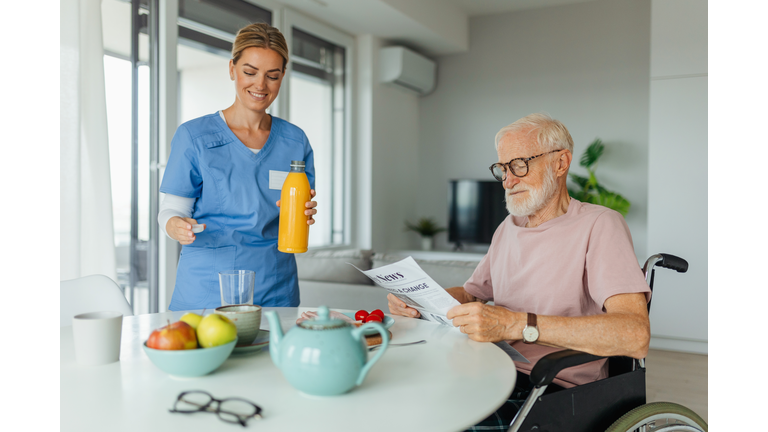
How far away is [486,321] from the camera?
3.95ft

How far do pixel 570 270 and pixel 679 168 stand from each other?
123 inches

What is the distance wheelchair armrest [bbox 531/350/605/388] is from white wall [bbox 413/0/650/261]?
4.50 metres

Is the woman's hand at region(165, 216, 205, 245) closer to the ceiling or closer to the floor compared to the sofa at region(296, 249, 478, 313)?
closer to the ceiling

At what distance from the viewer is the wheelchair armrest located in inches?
40.2

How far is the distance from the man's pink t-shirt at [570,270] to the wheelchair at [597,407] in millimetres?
114

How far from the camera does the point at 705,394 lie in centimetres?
302

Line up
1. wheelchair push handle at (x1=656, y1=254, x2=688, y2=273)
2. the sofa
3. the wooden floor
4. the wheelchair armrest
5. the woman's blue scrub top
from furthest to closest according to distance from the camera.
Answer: the wooden floor → the sofa → the woman's blue scrub top → wheelchair push handle at (x1=656, y1=254, x2=688, y2=273) → the wheelchair armrest

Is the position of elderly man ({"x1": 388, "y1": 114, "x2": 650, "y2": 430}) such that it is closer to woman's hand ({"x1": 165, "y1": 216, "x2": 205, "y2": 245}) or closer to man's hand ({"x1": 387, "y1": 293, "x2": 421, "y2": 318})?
man's hand ({"x1": 387, "y1": 293, "x2": 421, "y2": 318})

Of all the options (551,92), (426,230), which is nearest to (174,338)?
(426,230)

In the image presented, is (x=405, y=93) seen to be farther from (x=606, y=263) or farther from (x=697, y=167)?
(x=606, y=263)

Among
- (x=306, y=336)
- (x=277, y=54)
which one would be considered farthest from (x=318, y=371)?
(x=277, y=54)

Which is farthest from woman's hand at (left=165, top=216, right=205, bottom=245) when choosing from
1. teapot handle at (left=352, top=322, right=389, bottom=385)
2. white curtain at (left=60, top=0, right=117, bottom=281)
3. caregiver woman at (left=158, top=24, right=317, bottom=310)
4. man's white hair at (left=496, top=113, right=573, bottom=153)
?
white curtain at (left=60, top=0, right=117, bottom=281)

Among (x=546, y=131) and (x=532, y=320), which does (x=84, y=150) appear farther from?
(x=532, y=320)

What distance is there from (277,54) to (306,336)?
1143mm
